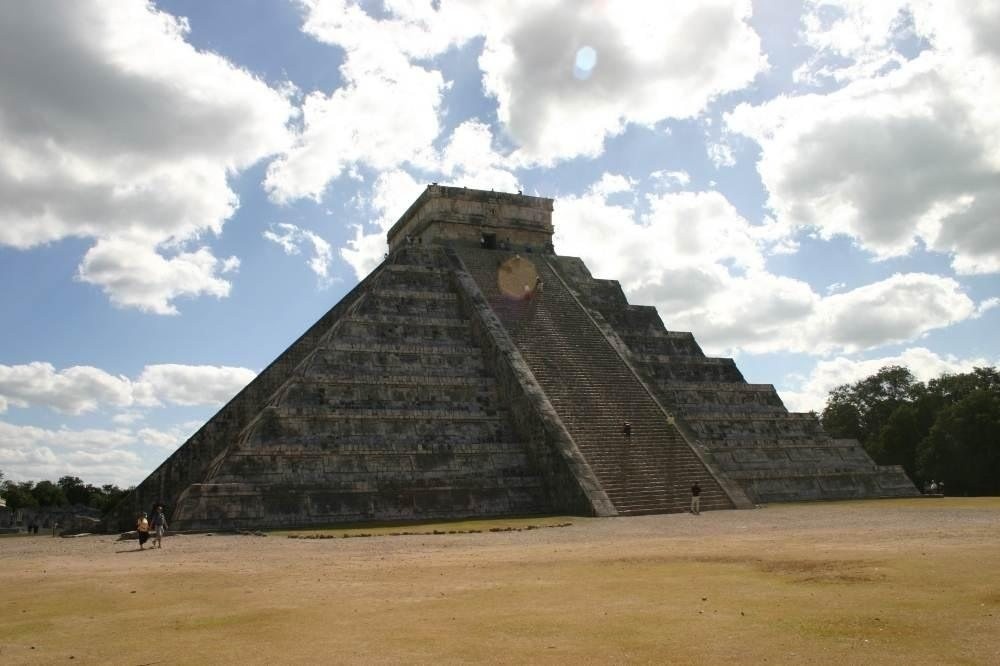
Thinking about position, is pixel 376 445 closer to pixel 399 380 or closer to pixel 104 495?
pixel 399 380

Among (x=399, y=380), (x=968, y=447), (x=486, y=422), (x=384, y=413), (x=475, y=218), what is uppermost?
(x=475, y=218)

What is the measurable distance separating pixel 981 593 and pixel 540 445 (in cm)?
1641

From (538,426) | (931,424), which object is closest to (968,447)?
(931,424)

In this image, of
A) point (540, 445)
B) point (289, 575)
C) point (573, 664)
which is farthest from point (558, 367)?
point (573, 664)

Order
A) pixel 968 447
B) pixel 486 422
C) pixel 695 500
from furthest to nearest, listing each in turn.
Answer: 1. pixel 968 447
2. pixel 486 422
3. pixel 695 500

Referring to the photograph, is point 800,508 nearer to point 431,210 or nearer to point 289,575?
point 289,575

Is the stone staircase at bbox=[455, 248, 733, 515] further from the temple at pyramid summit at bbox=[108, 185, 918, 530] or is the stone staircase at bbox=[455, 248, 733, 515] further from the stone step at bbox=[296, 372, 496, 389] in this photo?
the stone step at bbox=[296, 372, 496, 389]

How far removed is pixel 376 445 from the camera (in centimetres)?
2320

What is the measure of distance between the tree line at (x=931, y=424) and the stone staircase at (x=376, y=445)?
25796 millimetres

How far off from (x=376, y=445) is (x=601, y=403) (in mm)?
7544

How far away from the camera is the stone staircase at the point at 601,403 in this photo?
22891 millimetres

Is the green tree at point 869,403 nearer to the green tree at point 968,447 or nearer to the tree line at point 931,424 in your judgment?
the tree line at point 931,424

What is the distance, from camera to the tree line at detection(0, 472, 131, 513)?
78812 mm

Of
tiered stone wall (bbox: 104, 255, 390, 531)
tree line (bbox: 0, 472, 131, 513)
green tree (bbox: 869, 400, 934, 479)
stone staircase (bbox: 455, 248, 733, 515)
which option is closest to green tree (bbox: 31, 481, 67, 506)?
tree line (bbox: 0, 472, 131, 513)
